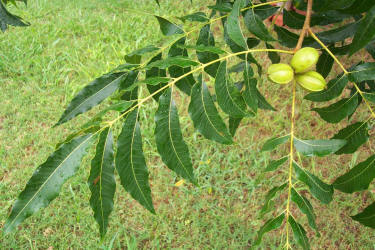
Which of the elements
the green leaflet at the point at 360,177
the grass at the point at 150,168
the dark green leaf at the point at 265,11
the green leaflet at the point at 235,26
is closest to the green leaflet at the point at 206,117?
the green leaflet at the point at 235,26

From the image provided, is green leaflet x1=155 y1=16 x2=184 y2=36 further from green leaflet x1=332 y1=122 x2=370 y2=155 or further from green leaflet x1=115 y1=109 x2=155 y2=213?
green leaflet x1=332 y1=122 x2=370 y2=155

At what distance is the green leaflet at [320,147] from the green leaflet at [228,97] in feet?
0.65

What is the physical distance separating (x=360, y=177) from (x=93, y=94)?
0.85 m

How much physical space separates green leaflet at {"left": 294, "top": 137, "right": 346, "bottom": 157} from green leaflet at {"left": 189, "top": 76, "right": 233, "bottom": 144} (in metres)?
0.23

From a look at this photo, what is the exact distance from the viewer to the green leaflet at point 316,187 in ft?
3.23

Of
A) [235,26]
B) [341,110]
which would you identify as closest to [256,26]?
[235,26]

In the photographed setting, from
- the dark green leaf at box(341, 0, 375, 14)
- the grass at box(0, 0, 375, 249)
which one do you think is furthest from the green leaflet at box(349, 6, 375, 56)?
the grass at box(0, 0, 375, 249)

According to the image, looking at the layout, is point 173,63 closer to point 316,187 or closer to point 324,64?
point 316,187

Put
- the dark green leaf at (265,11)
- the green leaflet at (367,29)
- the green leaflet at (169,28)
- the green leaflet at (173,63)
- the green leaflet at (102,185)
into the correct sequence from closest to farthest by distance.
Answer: the green leaflet at (367,29) < the green leaflet at (102,185) < the green leaflet at (173,63) < the green leaflet at (169,28) < the dark green leaf at (265,11)

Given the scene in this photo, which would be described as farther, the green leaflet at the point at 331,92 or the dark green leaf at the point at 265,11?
the dark green leaf at the point at 265,11

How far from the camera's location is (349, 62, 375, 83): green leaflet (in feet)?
3.40

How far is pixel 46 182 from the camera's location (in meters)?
0.85

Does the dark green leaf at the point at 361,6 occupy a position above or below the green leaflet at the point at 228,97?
above

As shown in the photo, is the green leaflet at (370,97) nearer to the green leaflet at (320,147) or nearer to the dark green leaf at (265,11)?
the green leaflet at (320,147)
